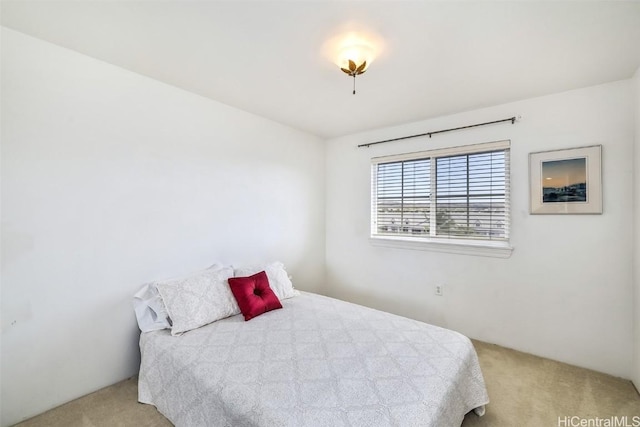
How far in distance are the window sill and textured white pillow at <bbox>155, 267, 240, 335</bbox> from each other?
1.96 meters

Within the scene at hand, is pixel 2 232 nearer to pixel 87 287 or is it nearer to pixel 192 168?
pixel 87 287

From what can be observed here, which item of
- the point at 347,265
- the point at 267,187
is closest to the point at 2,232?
the point at 267,187

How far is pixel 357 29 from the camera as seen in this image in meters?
1.67

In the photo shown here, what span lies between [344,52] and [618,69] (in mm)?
2082

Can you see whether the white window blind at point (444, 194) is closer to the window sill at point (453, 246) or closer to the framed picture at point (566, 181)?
the window sill at point (453, 246)

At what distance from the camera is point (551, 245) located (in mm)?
2533

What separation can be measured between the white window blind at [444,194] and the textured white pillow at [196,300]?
2.07 metres

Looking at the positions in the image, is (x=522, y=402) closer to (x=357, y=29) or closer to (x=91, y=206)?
(x=357, y=29)

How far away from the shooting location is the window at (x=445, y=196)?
2844 mm

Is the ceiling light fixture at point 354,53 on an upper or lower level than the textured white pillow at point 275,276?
upper

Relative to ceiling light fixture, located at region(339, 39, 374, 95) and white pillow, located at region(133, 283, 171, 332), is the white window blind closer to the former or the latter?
ceiling light fixture, located at region(339, 39, 374, 95)

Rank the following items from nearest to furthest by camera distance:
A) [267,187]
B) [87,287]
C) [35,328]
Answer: [35,328]
[87,287]
[267,187]

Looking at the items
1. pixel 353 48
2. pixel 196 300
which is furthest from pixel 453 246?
pixel 196 300

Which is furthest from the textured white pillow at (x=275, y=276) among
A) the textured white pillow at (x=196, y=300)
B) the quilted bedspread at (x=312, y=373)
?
the quilted bedspread at (x=312, y=373)
